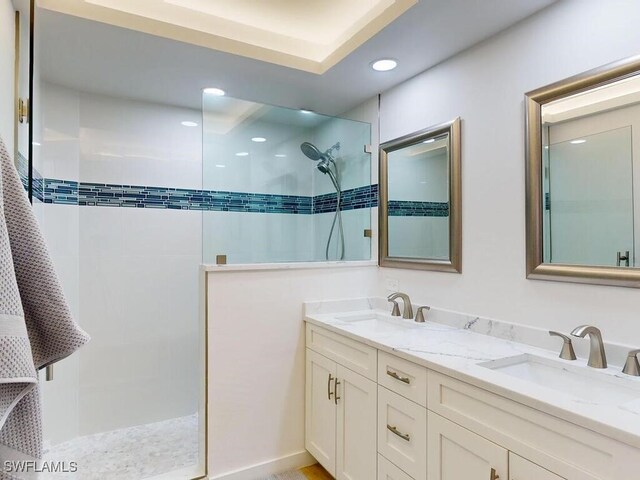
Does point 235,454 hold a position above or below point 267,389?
below

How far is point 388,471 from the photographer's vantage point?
5.34 feet

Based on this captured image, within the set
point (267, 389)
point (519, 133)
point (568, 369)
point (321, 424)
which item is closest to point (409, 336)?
point (568, 369)

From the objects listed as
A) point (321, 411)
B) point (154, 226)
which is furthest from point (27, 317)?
point (154, 226)

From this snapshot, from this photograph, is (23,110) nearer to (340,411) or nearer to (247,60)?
(247,60)

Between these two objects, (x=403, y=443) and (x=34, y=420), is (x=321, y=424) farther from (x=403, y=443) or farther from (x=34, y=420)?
(x=34, y=420)

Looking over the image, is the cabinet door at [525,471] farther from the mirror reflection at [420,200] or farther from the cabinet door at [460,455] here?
the mirror reflection at [420,200]

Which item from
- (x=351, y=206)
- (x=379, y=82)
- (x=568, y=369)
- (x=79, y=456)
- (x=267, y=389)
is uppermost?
(x=379, y=82)

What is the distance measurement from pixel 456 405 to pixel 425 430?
0.20 m

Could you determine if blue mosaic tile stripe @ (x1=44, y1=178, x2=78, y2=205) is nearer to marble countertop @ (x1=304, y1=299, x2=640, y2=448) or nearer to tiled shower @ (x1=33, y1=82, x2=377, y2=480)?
tiled shower @ (x1=33, y1=82, x2=377, y2=480)

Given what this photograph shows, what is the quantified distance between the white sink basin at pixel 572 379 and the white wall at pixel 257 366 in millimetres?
1154

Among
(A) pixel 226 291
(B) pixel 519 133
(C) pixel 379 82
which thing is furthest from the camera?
(C) pixel 379 82

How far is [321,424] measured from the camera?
2121 mm

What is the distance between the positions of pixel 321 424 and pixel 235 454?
0.50m

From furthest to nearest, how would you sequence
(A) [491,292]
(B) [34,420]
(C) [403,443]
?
(A) [491,292], (C) [403,443], (B) [34,420]
